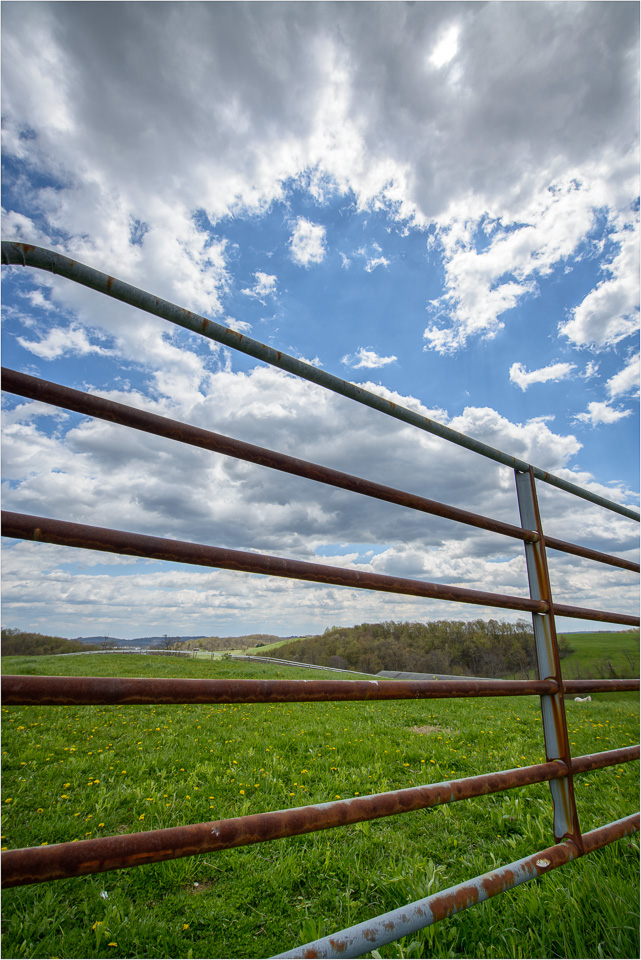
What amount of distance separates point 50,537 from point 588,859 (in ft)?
9.66

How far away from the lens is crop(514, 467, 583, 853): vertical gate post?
1.61 meters

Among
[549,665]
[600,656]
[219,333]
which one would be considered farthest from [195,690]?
[600,656]

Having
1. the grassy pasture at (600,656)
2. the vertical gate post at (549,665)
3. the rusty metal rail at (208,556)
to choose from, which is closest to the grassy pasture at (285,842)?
the vertical gate post at (549,665)

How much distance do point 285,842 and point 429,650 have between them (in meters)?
19.4

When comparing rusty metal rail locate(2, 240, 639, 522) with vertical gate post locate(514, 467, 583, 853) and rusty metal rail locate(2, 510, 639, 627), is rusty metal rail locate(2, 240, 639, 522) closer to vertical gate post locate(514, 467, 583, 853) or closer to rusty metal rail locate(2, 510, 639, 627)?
vertical gate post locate(514, 467, 583, 853)

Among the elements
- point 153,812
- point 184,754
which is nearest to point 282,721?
point 184,754

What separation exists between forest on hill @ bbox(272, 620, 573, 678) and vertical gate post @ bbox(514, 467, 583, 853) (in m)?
10.8

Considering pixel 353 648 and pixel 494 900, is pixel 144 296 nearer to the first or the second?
pixel 494 900

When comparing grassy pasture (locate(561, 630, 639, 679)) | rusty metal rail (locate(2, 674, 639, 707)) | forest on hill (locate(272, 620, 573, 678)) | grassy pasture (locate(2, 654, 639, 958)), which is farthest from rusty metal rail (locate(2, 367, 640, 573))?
grassy pasture (locate(561, 630, 639, 679))

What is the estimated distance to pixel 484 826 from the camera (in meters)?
2.99

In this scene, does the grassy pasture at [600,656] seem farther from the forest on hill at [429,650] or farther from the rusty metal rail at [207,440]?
the rusty metal rail at [207,440]

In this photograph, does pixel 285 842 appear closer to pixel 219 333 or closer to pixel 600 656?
pixel 219 333

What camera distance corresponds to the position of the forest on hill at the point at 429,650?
49.4 feet

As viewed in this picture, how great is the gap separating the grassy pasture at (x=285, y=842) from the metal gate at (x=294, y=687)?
540 mm
